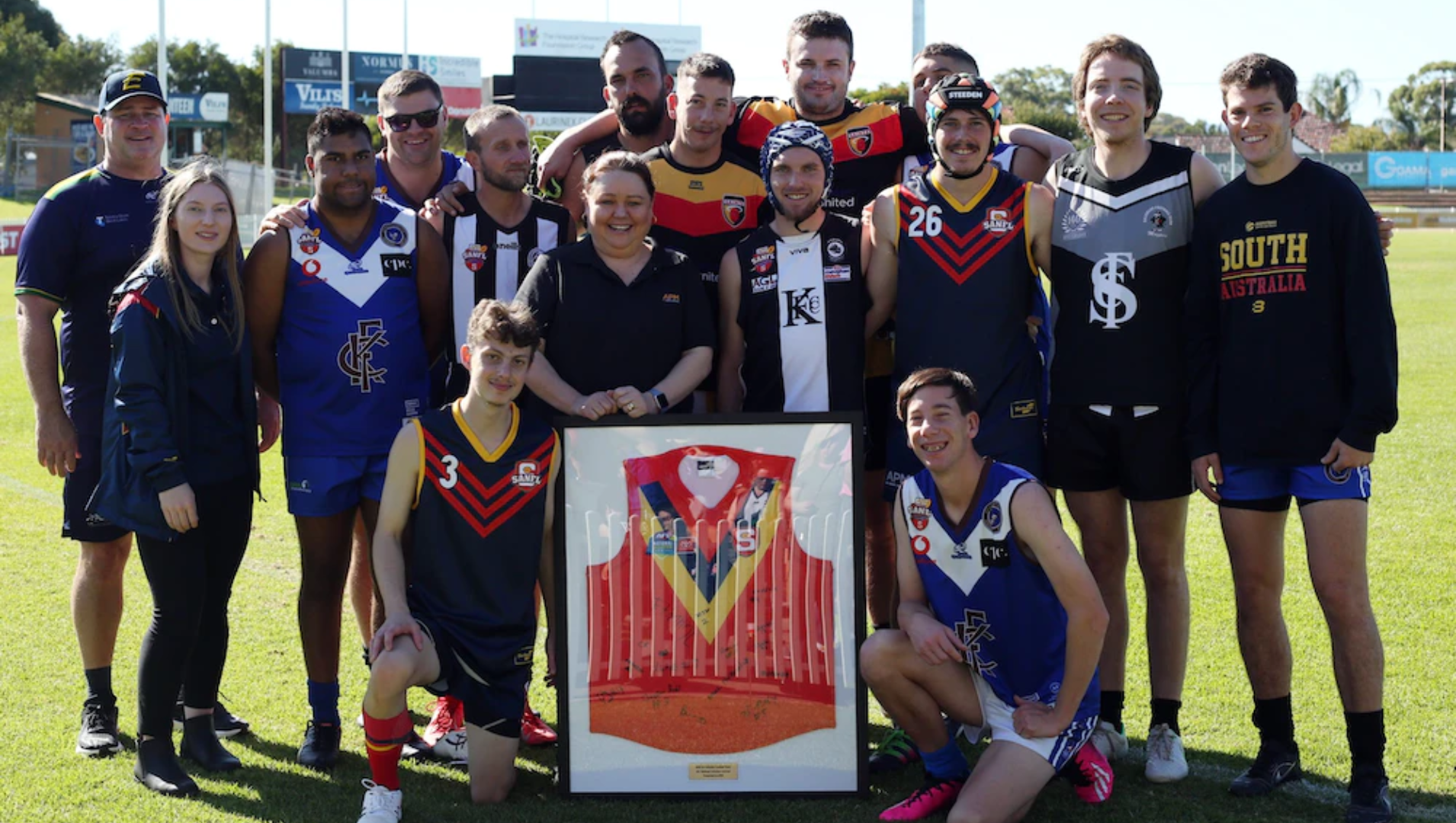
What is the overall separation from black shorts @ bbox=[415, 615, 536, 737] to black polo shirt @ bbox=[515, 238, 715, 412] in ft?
3.18

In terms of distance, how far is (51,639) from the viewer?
6273mm

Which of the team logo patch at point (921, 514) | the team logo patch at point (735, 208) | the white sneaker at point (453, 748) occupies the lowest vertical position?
the white sneaker at point (453, 748)

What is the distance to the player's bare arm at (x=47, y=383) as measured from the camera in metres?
5.07

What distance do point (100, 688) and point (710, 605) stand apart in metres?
2.34

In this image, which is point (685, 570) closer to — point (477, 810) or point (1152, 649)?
point (477, 810)

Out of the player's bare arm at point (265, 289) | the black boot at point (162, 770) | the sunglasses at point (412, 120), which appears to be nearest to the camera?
the black boot at point (162, 770)

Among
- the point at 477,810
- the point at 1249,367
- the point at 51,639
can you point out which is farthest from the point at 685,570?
the point at 51,639

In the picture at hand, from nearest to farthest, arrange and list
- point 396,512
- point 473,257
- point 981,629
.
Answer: point 981,629 → point 396,512 → point 473,257

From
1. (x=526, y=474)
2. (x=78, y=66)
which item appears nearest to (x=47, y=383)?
(x=526, y=474)

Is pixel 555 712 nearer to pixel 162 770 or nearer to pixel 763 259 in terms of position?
pixel 162 770

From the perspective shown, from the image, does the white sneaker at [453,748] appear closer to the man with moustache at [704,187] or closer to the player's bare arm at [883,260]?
the man with moustache at [704,187]

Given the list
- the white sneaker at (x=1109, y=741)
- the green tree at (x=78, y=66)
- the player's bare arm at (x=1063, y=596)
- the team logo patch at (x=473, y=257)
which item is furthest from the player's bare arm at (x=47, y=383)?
the green tree at (x=78, y=66)

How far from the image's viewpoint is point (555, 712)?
18.5 ft

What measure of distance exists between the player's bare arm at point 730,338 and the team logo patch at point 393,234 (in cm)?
117
